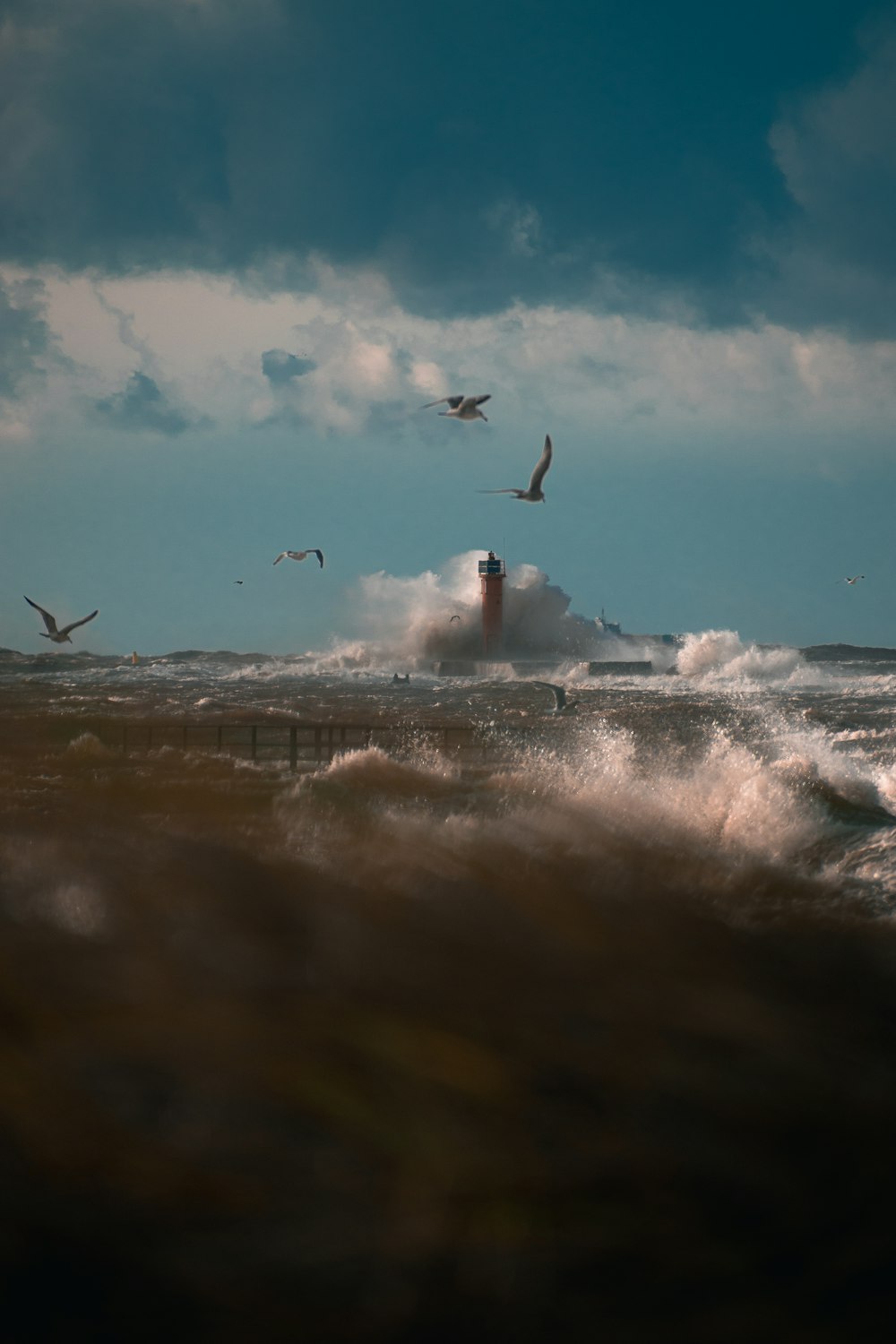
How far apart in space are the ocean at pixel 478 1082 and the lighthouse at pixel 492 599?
53758 mm

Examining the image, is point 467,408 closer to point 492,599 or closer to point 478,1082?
point 478,1082

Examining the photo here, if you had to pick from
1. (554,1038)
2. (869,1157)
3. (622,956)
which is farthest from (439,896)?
(869,1157)

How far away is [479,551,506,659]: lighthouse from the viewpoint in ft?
252

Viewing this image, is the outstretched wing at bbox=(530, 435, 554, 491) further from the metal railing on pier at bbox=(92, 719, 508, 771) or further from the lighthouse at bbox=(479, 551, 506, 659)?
the lighthouse at bbox=(479, 551, 506, 659)

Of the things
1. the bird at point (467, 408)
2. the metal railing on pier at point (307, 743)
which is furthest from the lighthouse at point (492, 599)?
the bird at point (467, 408)

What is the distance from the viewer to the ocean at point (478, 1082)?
835 centimetres

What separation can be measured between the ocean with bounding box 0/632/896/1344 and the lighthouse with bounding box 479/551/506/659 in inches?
2116

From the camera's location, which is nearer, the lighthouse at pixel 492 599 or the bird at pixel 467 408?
the bird at pixel 467 408

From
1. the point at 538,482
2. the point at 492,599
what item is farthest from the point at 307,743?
the point at 492,599

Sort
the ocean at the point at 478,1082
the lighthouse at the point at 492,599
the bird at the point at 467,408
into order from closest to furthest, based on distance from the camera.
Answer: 1. the ocean at the point at 478,1082
2. the bird at the point at 467,408
3. the lighthouse at the point at 492,599

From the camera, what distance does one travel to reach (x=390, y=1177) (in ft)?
31.2

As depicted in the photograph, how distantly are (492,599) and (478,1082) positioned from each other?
6704 centimetres

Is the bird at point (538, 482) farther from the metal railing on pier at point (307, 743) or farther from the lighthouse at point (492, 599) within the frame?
the lighthouse at point (492, 599)

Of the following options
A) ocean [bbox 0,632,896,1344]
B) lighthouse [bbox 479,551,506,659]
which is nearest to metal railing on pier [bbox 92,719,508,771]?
ocean [bbox 0,632,896,1344]
